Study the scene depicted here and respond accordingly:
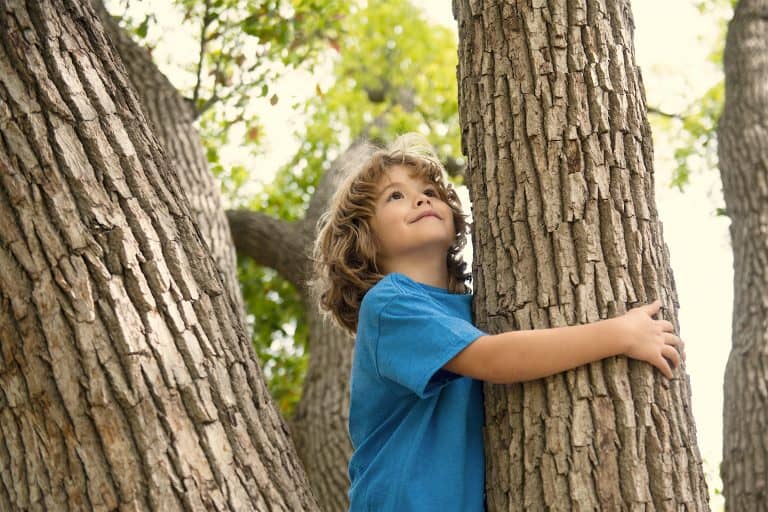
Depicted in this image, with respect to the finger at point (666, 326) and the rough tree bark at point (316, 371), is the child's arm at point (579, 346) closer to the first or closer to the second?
the finger at point (666, 326)

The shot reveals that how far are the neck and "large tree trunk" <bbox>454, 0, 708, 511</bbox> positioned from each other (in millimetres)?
411

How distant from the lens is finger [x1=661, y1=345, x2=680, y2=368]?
1.97m

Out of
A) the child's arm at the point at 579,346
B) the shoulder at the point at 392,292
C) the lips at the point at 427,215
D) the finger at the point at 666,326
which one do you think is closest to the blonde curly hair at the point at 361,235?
the lips at the point at 427,215

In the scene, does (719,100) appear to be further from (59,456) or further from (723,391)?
(59,456)

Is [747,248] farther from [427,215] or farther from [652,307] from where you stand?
[652,307]

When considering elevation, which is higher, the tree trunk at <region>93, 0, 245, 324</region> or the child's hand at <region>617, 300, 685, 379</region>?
the tree trunk at <region>93, 0, 245, 324</region>

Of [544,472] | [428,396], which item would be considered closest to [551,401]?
[544,472]

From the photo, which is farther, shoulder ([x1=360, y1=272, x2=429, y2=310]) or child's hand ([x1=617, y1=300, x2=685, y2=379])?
shoulder ([x1=360, y1=272, x2=429, y2=310])

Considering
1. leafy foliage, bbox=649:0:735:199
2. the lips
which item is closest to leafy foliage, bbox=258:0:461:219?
leafy foliage, bbox=649:0:735:199

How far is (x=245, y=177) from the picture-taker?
34.6ft

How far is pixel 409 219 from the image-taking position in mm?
2674

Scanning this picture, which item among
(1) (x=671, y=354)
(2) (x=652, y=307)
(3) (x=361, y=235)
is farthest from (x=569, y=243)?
(3) (x=361, y=235)

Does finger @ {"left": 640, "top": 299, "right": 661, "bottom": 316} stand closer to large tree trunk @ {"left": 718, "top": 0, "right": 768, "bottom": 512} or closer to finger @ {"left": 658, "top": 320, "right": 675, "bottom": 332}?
finger @ {"left": 658, "top": 320, "right": 675, "bottom": 332}

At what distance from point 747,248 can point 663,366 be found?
7.84 ft
